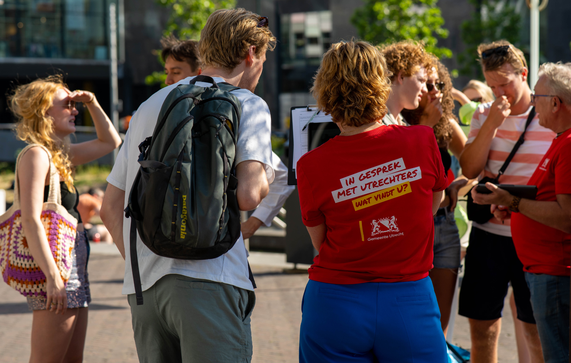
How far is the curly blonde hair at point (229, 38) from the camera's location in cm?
209

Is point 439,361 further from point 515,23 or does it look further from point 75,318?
point 515,23

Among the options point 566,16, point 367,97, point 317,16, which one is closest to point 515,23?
point 566,16

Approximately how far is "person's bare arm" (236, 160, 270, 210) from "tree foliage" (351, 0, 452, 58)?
1522 centimetres

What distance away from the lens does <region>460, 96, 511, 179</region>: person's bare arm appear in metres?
3.17

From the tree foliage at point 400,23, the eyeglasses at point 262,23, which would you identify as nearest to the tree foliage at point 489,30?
the tree foliage at point 400,23

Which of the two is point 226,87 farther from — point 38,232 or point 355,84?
point 38,232

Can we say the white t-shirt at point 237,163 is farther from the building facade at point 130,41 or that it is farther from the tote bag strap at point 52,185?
the building facade at point 130,41

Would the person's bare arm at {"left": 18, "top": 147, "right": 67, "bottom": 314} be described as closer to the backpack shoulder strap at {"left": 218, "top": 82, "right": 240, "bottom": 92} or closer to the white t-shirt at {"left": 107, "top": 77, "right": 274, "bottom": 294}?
the white t-shirt at {"left": 107, "top": 77, "right": 274, "bottom": 294}

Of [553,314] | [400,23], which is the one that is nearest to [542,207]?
[553,314]

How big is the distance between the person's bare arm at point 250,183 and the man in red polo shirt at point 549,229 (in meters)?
1.34

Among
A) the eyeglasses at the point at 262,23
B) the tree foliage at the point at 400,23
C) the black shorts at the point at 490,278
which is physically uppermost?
the tree foliage at the point at 400,23

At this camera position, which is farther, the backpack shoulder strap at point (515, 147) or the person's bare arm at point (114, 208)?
the backpack shoulder strap at point (515, 147)

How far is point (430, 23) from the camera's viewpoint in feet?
56.7

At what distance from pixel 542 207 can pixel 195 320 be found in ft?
5.75
